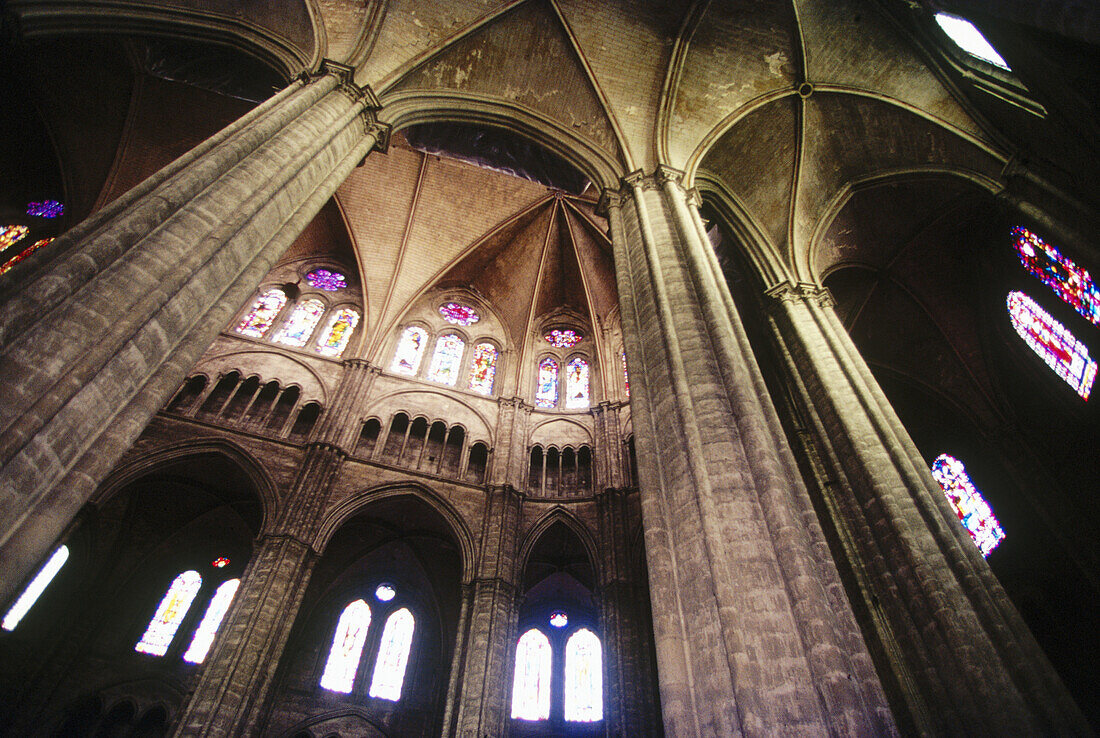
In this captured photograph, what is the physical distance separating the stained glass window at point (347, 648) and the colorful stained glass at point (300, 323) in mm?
6506

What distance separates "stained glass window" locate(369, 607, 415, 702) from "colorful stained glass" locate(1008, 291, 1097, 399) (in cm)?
1454

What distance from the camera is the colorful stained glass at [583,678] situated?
40.4 feet

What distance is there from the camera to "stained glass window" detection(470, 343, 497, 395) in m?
15.1

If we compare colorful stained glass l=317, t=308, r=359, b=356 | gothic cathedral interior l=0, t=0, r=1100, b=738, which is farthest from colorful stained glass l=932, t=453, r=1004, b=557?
colorful stained glass l=317, t=308, r=359, b=356

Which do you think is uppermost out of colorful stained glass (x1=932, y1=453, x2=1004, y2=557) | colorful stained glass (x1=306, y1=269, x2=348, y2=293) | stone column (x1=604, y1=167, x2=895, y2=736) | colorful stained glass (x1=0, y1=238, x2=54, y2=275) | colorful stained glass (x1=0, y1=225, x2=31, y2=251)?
colorful stained glass (x1=306, y1=269, x2=348, y2=293)

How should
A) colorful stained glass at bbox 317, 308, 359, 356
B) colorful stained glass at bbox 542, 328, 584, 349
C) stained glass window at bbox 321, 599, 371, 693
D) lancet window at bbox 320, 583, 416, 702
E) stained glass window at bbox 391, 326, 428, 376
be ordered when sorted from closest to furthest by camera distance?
1. stained glass window at bbox 321, 599, 371, 693
2. lancet window at bbox 320, 583, 416, 702
3. colorful stained glass at bbox 317, 308, 359, 356
4. stained glass window at bbox 391, 326, 428, 376
5. colorful stained glass at bbox 542, 328, 584, 349

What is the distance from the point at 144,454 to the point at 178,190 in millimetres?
7756

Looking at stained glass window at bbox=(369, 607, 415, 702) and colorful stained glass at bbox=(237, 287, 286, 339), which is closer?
stained glass window at bbox=(369, 607, 415, 702)

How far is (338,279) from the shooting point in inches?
617

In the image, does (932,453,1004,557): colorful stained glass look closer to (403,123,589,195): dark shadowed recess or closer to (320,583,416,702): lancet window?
(403,123,589,195): dark shadowed recess

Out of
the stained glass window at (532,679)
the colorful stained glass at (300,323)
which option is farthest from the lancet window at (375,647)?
the colorful stained glass at (300,323)

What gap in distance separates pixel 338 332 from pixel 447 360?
9.52 ft

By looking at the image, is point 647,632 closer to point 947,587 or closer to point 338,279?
point 947,587

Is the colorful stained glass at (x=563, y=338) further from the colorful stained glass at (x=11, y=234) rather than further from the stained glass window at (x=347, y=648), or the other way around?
the colorful stained glass at (x=11, y=234)
